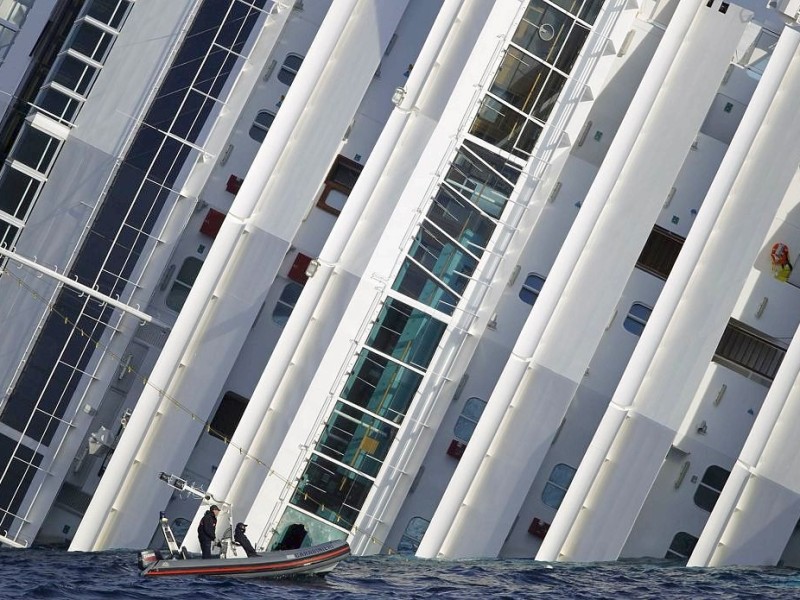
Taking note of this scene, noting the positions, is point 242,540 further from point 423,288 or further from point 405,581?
point 423,288

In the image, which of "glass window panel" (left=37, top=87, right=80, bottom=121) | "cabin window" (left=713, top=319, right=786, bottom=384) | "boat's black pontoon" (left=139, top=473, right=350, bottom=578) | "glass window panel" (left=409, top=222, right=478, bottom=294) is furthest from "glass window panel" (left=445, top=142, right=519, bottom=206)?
"glass window panel" (left=37, top=87, right=80, bottom=121)

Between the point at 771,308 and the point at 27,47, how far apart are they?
14555 millimetres

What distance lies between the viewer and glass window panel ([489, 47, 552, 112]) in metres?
26.1

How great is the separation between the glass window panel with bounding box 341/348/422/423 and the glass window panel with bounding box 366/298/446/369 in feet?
0.71

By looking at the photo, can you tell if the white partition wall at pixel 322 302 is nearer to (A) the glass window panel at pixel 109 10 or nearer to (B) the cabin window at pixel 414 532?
(B) the cabin window at pixel 414 532

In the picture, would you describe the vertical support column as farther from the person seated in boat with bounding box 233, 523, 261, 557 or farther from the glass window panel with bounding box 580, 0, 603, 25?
the glass window panel with bounding box 580, 0, 603, 25

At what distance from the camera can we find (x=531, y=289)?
86.5 ft

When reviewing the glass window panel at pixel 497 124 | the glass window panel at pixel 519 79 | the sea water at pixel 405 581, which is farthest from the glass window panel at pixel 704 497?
the glass window panel at pixel 519 79

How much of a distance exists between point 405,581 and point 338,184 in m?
7.34

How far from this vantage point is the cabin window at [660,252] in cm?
2650

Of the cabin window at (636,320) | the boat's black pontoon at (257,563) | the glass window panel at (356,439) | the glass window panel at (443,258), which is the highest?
the cabin window at (636,320)

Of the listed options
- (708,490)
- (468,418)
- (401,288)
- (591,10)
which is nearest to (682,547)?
(708,490)

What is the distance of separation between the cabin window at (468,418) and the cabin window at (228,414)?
390cm

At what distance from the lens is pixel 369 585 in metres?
23.5
